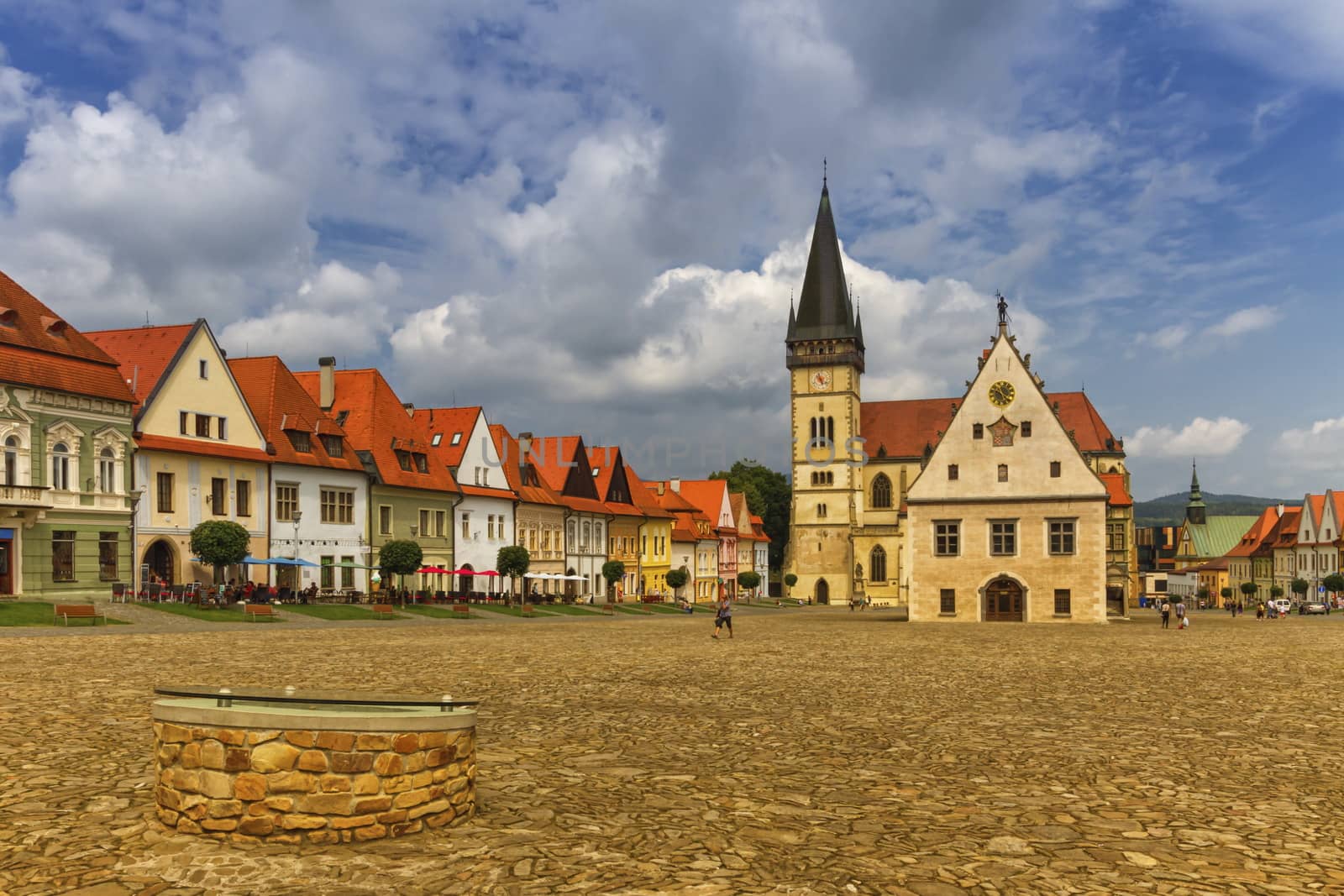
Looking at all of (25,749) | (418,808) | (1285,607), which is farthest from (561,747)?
(1285,607)

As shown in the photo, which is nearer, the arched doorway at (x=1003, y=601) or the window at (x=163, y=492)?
the window at (x=163, y=492)

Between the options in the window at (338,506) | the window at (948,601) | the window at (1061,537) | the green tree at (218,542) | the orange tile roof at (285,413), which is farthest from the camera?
the window at (948,601)

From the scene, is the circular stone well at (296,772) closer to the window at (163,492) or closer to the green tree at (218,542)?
the green tree at (218,542)

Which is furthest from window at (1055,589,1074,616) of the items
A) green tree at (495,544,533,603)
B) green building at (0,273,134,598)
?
green building at (0,273,134,598)

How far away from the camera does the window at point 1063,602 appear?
2272 inches

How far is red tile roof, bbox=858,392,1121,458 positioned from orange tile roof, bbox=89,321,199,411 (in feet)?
255

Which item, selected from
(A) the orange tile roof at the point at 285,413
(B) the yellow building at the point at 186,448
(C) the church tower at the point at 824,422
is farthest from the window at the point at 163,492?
(C) the church tower at the point at 824,422

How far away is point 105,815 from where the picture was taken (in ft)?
30.3

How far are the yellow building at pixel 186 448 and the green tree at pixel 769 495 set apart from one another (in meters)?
85.1

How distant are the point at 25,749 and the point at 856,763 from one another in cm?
847

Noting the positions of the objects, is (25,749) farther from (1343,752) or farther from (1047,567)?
(1047,567)

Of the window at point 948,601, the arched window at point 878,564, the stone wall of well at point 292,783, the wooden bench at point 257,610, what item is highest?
the stone wall of well at point 292,783

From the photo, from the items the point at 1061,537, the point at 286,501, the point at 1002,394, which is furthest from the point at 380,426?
the point at 1061,537

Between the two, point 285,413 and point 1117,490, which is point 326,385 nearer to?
point 285,413
